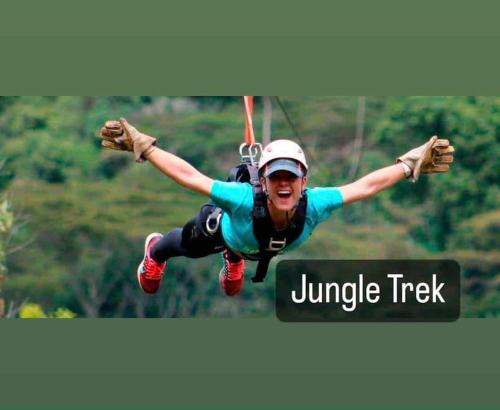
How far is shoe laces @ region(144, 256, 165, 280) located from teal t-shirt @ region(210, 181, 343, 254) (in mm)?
1221

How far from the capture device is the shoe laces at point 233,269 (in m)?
8.89

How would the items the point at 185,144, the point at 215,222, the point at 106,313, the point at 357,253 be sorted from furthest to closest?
the point at 185,144 → the point at 357,253 → the point at 106,313 → the point at 215,222

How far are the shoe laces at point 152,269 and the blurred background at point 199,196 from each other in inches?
487

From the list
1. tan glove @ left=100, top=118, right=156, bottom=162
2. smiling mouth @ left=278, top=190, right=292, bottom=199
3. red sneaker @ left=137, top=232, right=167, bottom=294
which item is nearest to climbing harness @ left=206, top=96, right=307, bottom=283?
smiling mouth @ left=278, top=190, right=292, bottom=199

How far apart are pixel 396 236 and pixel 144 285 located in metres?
15.9

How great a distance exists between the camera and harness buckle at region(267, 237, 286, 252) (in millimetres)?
7609

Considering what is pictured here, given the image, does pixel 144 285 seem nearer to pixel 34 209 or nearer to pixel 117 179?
pixel 34 209

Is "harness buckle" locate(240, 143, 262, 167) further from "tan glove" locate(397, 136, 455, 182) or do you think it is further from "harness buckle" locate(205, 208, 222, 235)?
"tan glove" locate(397, 136, 455, 182)

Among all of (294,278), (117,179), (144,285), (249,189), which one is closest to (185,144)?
(117,179)

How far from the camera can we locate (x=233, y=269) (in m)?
8.95

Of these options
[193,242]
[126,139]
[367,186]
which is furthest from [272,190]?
[193,242]

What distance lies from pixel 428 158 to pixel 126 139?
1.52m

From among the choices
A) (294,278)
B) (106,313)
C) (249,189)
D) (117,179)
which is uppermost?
(117,179)

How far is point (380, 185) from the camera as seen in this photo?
25.0 feet
